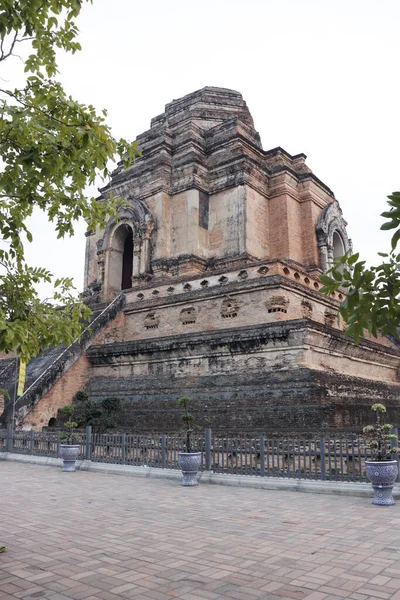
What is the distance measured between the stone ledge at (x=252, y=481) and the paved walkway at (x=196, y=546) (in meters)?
0.29

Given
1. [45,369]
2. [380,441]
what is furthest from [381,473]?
[45,369]

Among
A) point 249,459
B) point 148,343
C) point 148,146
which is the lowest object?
point 249,459

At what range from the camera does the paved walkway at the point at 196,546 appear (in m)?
4.11

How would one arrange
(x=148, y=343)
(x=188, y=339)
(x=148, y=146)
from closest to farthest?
(x=188, y=339) → (x=148, y=343) → (x=148, y=146)

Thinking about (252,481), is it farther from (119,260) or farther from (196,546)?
(119,260)

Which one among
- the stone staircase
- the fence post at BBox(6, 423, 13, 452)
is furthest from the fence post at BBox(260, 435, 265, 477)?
the fence post at BBox(6, 423, 13, 452)

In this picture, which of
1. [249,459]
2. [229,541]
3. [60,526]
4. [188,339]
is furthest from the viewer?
[188,339]

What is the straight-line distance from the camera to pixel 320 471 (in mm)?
9156

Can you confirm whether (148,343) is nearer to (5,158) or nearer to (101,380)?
(101,380)

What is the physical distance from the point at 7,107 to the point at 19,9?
0.73m

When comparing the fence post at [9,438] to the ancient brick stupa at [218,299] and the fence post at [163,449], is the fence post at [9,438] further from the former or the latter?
the fence post at [163,449]

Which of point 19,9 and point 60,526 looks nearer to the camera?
point 19,9

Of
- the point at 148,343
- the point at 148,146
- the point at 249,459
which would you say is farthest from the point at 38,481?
the point at 148,146

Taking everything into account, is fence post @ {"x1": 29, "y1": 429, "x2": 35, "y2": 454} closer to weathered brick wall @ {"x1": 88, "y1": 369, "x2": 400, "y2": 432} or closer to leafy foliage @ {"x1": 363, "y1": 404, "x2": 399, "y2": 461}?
weathered brick wall @ {"x1": 88, "y1": 369, "x2": 400, "y2": 432}
